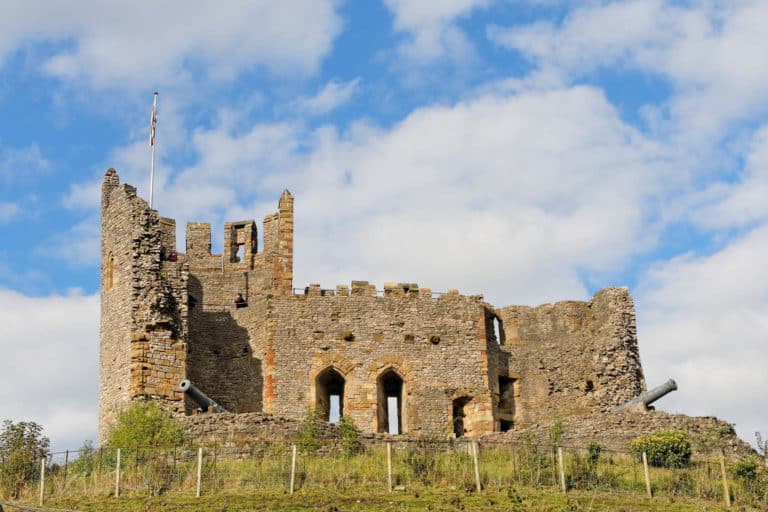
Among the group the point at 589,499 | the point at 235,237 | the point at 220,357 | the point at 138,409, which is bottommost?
the point at 589,499

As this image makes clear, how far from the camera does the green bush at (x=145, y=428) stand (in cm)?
3875

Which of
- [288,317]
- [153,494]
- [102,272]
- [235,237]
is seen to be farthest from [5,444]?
[235,237]

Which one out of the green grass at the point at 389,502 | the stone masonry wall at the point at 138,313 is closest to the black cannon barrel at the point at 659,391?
the green grass at the point at 389,502

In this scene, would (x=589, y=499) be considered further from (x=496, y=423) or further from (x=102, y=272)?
(x=102, y=272)

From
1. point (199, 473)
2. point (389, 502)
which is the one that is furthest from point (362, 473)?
point (199, 473)

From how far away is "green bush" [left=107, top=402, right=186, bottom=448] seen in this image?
3875 cm

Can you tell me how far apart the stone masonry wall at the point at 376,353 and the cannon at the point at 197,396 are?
3.68 meters

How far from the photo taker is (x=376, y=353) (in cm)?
4766

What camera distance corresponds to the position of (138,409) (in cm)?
4062

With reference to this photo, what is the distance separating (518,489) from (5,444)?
1335 centimetres

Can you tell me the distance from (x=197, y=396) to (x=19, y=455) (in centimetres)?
726

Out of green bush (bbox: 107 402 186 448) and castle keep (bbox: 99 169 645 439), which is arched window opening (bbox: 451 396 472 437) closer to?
castle keep (bbox: 99 169 645 439)

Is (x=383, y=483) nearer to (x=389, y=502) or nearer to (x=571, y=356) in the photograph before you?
(x=389, y=502)

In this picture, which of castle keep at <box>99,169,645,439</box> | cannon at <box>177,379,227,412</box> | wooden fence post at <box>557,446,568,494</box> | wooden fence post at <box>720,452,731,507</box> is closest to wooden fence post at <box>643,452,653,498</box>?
wooden fence post at <box>720,452,731,507</box>
